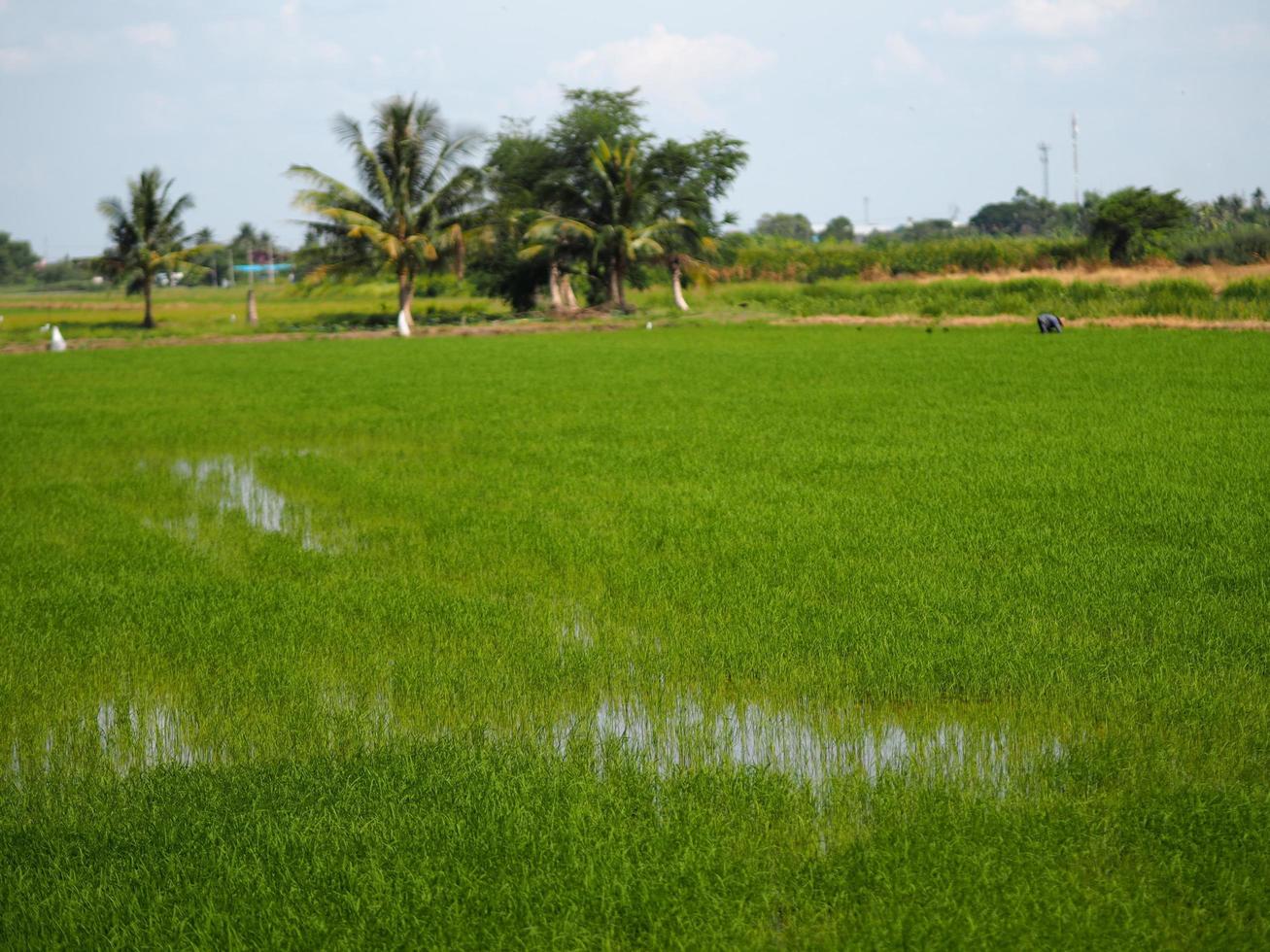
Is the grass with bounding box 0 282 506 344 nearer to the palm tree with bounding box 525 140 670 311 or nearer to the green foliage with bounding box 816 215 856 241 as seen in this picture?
the palm tree with bounding box 525 140 670 311

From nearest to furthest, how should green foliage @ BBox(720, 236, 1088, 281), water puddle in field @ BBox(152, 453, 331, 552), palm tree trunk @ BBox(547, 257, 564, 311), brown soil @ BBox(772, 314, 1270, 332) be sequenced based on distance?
water puddle in field @ BBox(152, 453, 331, 552) → brown soil @ BBox(772, 314, 1270, 332) → palm tree trunk @ BBox(547, 257, 564, 311) → green foliage @ BBox(720, 236, 1088, 281)

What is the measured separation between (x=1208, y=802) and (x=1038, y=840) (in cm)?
57

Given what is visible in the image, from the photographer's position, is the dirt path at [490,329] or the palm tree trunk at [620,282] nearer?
the dirt path at [490,329]

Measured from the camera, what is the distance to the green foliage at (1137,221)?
37.1 m

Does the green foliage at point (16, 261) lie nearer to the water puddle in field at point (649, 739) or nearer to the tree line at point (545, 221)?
the tree line at point (545, 221)

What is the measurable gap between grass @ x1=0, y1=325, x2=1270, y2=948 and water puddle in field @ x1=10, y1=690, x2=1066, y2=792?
2 centimetres

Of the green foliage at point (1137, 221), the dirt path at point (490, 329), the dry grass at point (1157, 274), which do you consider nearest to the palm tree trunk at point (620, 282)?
the dirt path at point (490, 329)

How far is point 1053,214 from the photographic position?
288ft

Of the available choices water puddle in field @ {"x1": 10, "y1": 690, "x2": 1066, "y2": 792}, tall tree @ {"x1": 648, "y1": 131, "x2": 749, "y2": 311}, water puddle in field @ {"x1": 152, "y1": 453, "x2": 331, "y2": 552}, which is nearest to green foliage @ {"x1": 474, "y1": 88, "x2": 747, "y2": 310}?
tall tree @ {"x1": 648, "y1": 131, "x2": 749, "y2": 311}

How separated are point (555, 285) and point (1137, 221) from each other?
710 inches

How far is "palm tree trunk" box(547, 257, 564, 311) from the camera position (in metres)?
38.1

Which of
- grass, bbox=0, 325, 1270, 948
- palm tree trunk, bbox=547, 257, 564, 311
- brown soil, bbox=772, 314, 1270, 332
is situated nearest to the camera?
grass, bbox=0, 325, 1270, 948

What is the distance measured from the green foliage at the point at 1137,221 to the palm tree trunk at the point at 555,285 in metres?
16.8

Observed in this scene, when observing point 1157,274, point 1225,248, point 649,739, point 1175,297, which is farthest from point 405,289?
point 649,739
